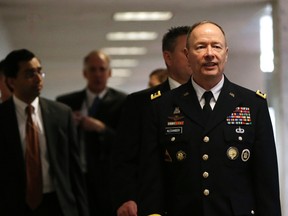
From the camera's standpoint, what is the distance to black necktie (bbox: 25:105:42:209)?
4.39 meters

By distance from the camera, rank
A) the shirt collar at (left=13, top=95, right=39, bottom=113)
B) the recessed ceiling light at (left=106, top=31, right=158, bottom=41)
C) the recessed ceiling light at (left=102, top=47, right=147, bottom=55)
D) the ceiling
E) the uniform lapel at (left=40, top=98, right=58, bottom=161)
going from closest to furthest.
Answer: the uniform lapel at (left=40, top=98, right=58, bottom=161) → the shirt collar at (left=13, top=95, right=39, bottom=113) → the ceiling → the recessed ceiling light at (left=106, top=31, right=158, bottom=41) → the recessed ceiling light at (left=102, top=47, right=147, bottom=55)

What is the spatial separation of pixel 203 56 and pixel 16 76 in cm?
218

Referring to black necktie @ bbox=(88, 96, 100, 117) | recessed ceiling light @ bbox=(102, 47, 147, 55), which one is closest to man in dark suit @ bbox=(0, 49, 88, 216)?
black necktie @ bbox=(88, 96, 100, 117)

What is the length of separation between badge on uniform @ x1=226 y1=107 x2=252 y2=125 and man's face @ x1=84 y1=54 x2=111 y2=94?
110 inches

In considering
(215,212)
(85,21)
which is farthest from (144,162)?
(85,21)

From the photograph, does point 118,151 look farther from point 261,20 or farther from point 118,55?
point 118,55

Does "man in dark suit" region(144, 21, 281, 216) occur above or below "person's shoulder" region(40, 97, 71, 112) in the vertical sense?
below

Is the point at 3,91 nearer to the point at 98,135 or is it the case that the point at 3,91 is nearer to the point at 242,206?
the point at 98,135

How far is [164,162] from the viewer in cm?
300

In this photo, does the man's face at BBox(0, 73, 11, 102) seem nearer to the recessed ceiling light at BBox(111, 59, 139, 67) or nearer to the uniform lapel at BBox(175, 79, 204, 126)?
the recessed ceiling light at BBox(111, 59, 139, 67)

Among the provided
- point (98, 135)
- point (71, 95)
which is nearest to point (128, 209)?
point (98, 135)

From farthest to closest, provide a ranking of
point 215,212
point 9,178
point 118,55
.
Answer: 1. point 118,55
2. point 9,178
3. point 215,212

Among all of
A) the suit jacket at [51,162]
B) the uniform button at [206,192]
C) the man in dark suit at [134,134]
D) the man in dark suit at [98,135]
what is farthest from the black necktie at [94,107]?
the uniform button at [206,192]

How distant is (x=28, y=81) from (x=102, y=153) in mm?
1074
